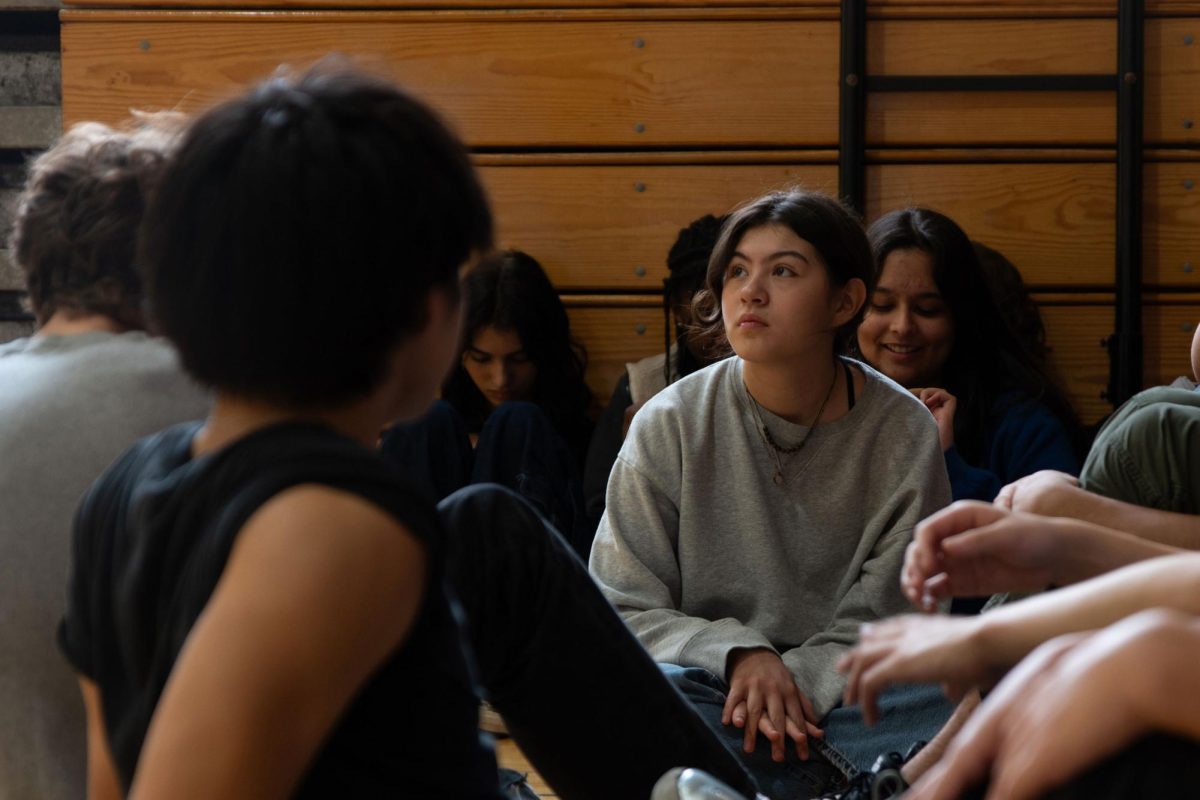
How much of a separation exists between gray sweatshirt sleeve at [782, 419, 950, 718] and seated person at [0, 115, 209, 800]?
3.07 feet

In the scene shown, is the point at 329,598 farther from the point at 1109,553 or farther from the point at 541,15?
the point at 541,15

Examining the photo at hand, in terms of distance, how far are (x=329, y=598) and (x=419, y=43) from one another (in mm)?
2621

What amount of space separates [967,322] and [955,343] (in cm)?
5

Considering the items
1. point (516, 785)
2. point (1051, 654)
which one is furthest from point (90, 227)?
point (1051, 654)

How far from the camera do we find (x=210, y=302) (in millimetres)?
827

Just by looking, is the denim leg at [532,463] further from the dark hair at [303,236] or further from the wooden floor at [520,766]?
the dark hair at [303,236]

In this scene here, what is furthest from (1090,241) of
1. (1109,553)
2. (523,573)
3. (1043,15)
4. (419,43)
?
(523,573)

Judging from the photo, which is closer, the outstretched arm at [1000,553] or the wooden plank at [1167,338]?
the outstretched arm at [1000,553]

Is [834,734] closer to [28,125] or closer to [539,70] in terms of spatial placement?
[539,70]

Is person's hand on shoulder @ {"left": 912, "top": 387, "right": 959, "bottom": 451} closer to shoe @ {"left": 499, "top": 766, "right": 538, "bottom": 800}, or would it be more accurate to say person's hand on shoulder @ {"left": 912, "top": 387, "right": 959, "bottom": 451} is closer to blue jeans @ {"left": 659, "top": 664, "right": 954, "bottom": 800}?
blue jeans @ {"left": 659, "top": 664, "right": 954, "bottom": 800}

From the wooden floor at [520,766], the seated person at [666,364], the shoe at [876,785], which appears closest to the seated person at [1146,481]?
the shoe at [876,785]

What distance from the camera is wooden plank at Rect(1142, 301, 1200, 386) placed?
3152mm

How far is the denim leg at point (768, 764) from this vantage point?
1.78 meters

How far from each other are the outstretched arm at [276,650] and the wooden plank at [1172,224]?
9.07 ft
